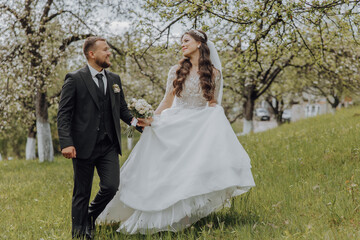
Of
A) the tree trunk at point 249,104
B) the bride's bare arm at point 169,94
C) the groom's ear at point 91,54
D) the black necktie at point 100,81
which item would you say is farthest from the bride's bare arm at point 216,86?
the tree trunk at point 249,104

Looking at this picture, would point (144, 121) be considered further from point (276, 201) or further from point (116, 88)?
point (276, 201)

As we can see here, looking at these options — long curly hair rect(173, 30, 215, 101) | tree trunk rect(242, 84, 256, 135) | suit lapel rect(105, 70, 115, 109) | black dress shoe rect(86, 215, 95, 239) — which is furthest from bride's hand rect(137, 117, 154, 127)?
tree trunk rect(242, 84, 256, 135)

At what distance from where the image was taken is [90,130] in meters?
4.14

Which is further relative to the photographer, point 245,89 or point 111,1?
point 245,89

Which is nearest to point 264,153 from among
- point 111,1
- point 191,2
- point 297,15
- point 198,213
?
point 297,15

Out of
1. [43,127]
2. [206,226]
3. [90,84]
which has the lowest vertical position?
[206,226]

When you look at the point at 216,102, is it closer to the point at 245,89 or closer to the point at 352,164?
the point at 352,164

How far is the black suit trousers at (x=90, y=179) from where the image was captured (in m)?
4.20

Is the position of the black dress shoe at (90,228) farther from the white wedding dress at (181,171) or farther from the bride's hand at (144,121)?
the bride's hand at (144,121)

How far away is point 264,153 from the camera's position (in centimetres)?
854

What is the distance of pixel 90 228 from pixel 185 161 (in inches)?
55.9

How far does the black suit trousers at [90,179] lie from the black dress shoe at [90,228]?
0.05m

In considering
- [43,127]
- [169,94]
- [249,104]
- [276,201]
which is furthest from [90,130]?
[249,104]

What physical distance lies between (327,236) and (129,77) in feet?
62.6
